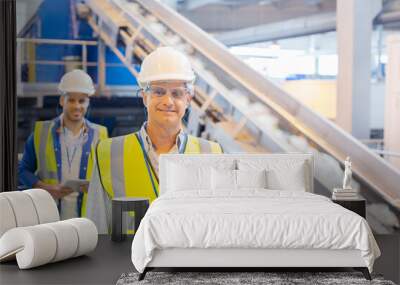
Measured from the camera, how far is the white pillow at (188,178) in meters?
6.41

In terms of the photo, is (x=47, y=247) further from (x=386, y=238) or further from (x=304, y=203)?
(x=386, y=238)

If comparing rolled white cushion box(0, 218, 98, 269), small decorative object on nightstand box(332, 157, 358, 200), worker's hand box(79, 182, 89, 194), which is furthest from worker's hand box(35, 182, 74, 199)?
small decorative object on nightstand box(332, 157, 358, 200)

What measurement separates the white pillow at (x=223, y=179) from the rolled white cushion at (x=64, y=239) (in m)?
1.47

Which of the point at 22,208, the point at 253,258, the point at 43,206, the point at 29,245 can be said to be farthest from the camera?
the point at 43,206

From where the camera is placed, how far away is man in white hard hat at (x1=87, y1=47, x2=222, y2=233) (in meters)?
7.16

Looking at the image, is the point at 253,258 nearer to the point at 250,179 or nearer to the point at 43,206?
the point at 250,179

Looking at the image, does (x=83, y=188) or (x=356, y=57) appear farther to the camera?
(x=83, y=188)

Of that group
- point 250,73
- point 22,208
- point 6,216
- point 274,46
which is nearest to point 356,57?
point 274,46

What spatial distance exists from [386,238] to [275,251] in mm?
2329

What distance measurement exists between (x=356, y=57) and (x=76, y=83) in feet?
9.83

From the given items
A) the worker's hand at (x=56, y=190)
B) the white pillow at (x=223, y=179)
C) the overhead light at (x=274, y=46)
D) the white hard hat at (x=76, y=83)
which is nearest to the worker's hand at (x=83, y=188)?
the worker's hand at (x=56, y=190)

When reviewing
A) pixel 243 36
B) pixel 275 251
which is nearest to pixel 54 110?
pixel 243 36

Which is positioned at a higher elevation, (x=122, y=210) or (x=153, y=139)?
(x=153, y=139)

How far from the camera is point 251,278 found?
4.87 m
